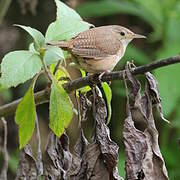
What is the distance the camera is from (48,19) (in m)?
3.37

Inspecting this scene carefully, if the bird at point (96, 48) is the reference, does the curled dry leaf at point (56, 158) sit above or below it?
below

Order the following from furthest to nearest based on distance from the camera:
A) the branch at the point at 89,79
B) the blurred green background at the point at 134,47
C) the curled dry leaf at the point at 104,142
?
the blurred green background at the point at 134,47, the curled dry leaf at the point at 104,142, the branch at the point at 89,79

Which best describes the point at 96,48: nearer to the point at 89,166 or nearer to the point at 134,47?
the point at 89,166

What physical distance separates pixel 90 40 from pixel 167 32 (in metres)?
1.56

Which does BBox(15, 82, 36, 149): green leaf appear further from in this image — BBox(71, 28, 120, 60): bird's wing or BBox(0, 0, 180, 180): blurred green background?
BBox(0, 0, 180, 180): blurred green background

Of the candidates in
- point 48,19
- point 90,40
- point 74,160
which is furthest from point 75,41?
point 48,19

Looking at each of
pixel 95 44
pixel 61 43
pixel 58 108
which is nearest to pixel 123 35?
pixel 95 44

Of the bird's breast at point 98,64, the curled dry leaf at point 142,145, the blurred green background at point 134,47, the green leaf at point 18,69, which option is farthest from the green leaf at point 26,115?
the blurred green background at point 134,47

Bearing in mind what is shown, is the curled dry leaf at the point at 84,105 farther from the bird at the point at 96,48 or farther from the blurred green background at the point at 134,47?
the blurred green background at the point at 134,47

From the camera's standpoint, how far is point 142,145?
1059 millimetres

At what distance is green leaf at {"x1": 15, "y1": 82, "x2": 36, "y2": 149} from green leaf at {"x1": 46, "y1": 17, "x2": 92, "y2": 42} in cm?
14

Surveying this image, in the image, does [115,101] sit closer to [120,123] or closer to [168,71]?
[120,123]

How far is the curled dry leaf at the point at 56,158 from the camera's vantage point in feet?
4.12

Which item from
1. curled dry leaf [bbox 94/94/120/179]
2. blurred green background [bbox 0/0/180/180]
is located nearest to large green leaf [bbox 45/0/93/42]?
curled dry leaf [bbox 94/94/120/179]
